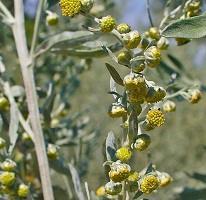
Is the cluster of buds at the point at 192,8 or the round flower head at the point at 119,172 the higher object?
the cluster of buds at the point at 192,8

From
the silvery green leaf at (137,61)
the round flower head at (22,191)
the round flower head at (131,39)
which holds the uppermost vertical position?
the round flower head at (22,191)

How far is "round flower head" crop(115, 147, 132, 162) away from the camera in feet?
4.42

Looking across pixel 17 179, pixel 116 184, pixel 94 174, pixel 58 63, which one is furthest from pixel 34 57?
pixel 94 174

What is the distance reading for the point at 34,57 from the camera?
1886mm

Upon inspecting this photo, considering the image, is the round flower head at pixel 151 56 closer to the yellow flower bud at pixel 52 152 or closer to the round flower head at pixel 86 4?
the round flower head at pixel 86 4

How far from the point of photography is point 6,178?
1.69 m

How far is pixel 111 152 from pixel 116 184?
0.32 feet

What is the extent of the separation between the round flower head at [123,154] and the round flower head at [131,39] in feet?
0.74

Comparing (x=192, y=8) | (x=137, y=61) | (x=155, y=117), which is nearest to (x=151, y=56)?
(x=137, y=61)

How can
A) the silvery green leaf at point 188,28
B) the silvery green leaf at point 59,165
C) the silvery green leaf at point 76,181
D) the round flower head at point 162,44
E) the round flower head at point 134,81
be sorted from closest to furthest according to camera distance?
the round flower head at point 134,81 → the silvery green leaf at point 188,28 → the round flower head at point 162,44 → the silvery green leaf at point 76,181 → the silvery green leaf at point 59,165

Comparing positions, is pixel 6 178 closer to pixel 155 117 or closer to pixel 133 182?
pixel 133 182

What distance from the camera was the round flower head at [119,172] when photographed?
4.30 feet

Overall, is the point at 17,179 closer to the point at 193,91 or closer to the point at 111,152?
the point at 111,152

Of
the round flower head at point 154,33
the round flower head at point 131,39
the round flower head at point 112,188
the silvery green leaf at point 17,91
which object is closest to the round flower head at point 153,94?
the round flower head at point 131,39
